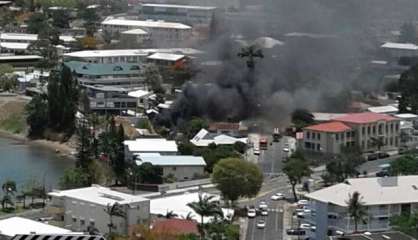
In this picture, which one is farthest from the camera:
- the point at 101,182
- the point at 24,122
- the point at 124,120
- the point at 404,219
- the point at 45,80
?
the point at 45,80

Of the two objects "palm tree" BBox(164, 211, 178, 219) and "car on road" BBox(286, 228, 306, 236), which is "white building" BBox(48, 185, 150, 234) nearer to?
"palm tree" BBox(164, 211, 178, 219)

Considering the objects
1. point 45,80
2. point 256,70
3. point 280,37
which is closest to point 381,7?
point 280,37

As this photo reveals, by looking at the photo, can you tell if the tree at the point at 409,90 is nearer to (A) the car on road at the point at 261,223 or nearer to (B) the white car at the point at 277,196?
(B) the white car at the point at 277,196

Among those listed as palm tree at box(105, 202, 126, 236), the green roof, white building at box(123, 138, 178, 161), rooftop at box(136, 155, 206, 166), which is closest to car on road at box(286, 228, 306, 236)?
palm tree at box(105, 202, 126, 236)

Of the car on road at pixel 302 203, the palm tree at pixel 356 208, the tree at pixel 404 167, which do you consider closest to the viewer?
the palm tree at pixel 356 208

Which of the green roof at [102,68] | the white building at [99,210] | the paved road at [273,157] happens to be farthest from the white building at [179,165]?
the green roof at [102,68]

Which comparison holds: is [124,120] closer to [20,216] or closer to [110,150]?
[110,150]
